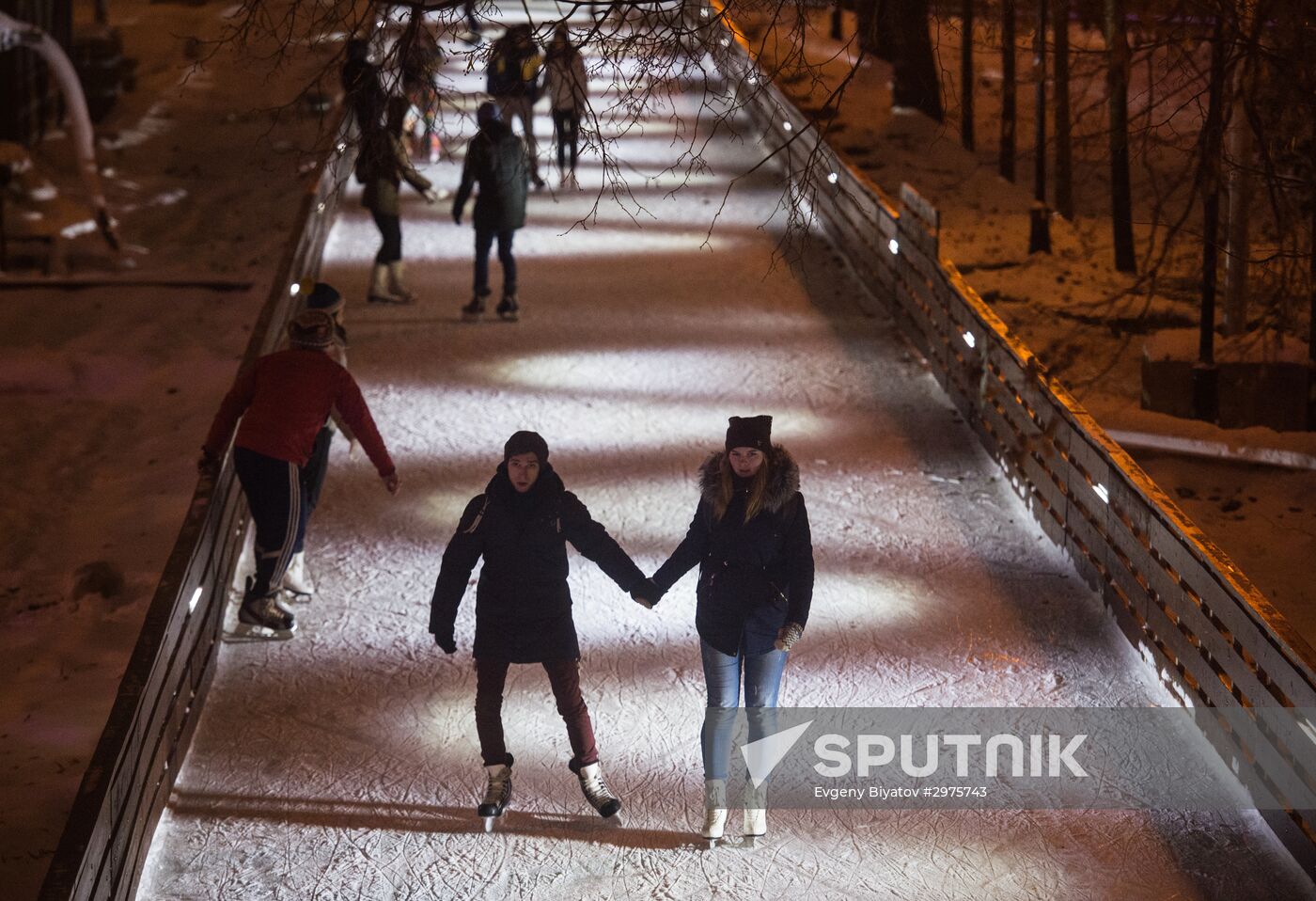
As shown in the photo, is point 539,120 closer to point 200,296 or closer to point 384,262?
point 200,296

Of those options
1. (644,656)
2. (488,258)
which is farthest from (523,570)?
(488,258)

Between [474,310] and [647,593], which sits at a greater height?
[647,593]

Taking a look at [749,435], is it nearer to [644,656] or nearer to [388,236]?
[644,656]

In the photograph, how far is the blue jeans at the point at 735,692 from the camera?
20.0 ft

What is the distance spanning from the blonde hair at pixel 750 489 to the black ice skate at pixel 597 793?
131 cm

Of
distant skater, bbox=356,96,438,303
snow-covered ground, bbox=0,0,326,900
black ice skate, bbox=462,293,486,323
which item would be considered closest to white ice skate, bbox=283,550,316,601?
snow-covered ground, bbox=0,0,326,900

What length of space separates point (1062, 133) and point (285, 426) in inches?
279

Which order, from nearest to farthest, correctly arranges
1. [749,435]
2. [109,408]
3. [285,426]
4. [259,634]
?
[749,435] < [285,426] < [259,634] < [109,408]

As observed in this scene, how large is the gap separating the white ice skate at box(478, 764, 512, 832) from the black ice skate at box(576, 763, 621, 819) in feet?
1.08

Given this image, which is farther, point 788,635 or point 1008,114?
point 1008,114

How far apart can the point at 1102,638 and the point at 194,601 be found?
15.2 feet

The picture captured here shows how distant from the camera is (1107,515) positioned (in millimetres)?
8125

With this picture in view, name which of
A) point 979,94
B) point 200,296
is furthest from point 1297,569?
point 979,94

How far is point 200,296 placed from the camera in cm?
1623
